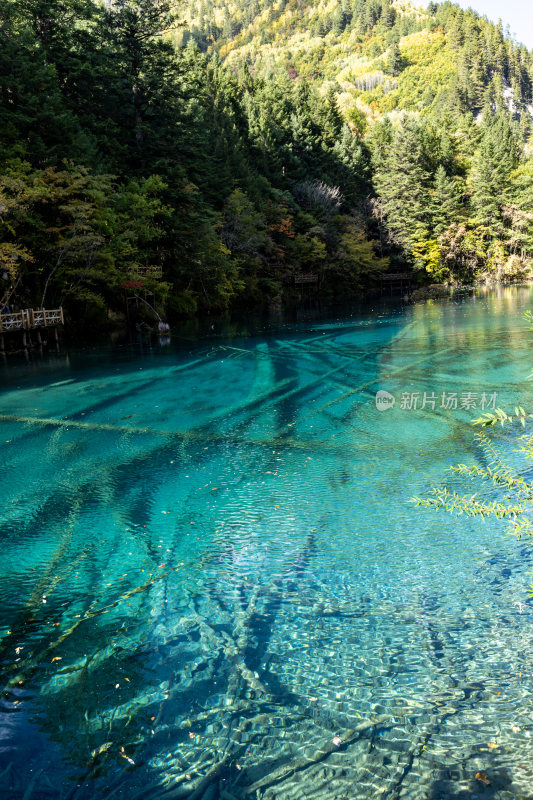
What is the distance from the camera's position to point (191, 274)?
33688 mm

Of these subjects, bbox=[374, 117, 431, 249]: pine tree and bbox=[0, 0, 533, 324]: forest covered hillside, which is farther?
bbox=[374, 117, 431, 249]: pine tree

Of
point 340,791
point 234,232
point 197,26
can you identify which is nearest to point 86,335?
point 234,232

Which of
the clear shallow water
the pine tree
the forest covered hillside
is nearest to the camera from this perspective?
the clear shallow water

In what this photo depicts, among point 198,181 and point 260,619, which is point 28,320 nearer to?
point 198,181

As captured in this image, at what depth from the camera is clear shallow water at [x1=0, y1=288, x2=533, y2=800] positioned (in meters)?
3.04

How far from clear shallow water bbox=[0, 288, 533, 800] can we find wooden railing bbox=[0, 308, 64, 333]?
11.8 metres

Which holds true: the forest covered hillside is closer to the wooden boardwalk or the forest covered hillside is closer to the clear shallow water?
the wooden boardwalk

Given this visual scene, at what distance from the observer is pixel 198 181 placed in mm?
34625

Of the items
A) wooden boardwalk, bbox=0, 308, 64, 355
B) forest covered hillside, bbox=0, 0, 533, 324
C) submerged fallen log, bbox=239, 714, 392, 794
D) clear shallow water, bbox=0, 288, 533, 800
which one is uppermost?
forest covered hillside, bbox=0, 0, 533, 324

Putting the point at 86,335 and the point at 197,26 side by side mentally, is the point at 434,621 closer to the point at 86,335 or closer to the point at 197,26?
the point at 86,335

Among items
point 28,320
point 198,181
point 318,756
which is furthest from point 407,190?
point 318,756

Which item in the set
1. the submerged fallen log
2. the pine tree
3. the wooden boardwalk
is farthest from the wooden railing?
the pine tree

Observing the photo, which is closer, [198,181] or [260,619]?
[260,619]

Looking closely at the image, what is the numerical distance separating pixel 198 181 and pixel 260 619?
34116 millimetres
